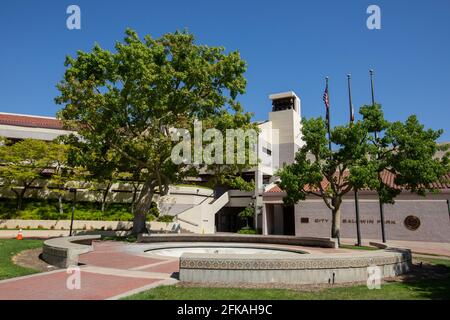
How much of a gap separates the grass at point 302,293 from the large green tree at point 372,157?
34.9 feet

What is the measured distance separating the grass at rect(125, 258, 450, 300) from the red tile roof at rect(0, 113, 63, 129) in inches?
1358

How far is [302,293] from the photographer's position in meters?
8.48

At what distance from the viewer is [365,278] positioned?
10.7 meters

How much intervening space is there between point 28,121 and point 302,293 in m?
44.3

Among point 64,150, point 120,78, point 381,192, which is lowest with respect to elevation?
point 381,192

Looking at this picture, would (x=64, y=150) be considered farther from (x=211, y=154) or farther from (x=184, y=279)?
(x=184, y=279)

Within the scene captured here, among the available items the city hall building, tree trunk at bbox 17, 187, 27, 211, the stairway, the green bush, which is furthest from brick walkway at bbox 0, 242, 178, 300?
the stairway

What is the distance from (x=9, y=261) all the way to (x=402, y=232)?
95.2ft

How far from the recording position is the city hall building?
92.0 feet

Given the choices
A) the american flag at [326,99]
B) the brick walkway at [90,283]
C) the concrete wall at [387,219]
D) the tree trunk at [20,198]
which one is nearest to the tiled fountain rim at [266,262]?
the brick walkway at [90,283]

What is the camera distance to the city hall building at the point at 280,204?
2805 centimetres

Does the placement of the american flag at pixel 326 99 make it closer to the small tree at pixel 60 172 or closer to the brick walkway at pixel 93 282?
the brick walkway at pixel 93 282
